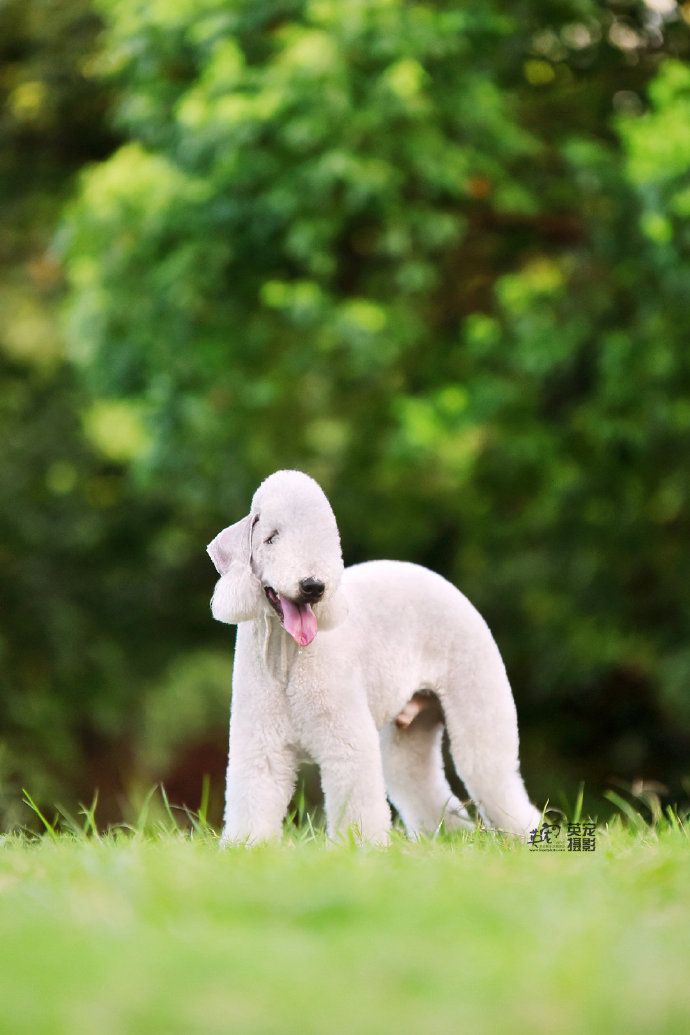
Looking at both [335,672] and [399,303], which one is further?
[399,303]

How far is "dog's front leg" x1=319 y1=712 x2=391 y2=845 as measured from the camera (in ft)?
10.5

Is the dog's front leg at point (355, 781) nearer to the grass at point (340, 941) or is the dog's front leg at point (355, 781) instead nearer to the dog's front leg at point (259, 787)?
the dog's front leg at point (259, 787)

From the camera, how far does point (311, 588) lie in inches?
122

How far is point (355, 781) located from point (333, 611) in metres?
0.46

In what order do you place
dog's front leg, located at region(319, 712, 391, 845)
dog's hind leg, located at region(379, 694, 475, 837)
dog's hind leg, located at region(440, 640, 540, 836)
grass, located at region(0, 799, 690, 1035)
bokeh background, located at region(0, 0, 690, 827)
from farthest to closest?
bokeh background, located at region(0, 0, 690, 827), dog's hind leg, located at region(379, 694, 475, 837), dog's hind leg, located at region(440, 640, 540, 836), dog's front leg, located at region(319, 712, 391, 845), grass, located at region(0, 799, 690, 1035)

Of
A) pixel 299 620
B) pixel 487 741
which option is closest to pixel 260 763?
pixel 299 620

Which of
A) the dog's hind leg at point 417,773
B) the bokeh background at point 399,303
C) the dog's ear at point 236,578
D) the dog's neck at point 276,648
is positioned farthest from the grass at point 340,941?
the bokeh background at point 399,303

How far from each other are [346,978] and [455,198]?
7.73 m

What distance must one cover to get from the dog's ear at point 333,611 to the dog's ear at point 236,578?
0.59 ft

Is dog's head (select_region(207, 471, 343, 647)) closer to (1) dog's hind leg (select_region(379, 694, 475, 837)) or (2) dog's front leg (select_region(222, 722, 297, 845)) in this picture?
(2) dog's front leg (select_region(222, 722, 297, 845))

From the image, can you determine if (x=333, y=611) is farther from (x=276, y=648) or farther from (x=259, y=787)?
(x=259, y=787)

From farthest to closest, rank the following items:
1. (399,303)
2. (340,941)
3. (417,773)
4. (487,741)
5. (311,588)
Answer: (399,303) → (417,773) → (487,741) → (311,588) → (340,941)

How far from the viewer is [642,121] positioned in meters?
7.50

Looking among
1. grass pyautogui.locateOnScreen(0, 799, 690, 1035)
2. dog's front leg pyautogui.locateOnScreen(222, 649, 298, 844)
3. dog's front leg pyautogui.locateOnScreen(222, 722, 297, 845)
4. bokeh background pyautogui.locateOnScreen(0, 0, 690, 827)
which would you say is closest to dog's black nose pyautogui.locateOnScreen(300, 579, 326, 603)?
dog's front leg pyautogui.locateOnScreen(222, 649, 298, 844)
